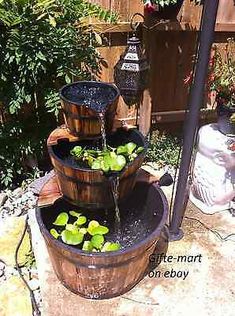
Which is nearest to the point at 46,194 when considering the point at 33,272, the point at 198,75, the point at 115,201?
the point at 115,201

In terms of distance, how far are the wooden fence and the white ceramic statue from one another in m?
0.73

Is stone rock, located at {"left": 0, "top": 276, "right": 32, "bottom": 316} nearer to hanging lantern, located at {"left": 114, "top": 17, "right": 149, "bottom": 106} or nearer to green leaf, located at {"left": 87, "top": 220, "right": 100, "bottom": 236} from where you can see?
green leaf, located at {"left": 87, "top": 220, "right": 100, "bottom": 236}

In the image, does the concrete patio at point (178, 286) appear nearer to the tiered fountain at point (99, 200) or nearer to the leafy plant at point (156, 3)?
the tiered fountain at point (99, 200)

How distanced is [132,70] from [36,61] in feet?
2.23

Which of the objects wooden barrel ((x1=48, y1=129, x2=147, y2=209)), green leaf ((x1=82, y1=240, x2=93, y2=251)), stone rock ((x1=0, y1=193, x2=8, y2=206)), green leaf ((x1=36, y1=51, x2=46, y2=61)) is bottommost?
stone rock ((x1=0, y1=193, x2=8, y2=206))

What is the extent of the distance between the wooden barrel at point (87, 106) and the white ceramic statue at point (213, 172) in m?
0.89

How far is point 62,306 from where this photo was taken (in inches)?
77.5

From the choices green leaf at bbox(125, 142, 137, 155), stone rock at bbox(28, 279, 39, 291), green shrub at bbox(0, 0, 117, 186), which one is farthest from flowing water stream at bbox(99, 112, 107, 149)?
stone rock at bbox(28, 279, 39, 291)

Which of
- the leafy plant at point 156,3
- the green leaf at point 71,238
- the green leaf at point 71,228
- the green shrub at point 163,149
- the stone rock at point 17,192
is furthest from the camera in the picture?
the green shrub at point 163,149

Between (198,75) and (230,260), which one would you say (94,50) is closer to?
(198,75)

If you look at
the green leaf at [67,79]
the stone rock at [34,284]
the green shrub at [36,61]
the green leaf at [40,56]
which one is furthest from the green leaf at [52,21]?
the stone rock at [34,284]

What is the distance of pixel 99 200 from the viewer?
6.32 ft

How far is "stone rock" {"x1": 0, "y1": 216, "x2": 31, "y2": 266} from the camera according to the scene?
2451mm

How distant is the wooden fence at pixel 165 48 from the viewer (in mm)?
2826
